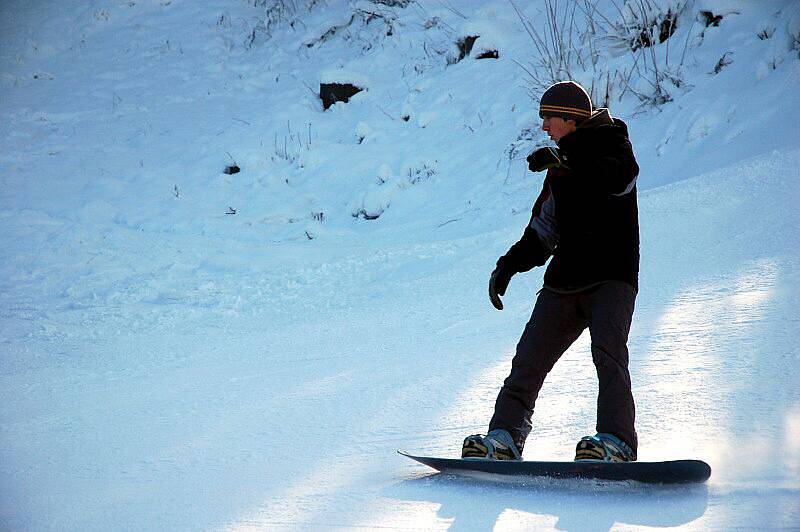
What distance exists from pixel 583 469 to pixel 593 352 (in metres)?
0.40

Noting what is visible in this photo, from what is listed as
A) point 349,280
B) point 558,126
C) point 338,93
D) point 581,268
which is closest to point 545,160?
point 558,126

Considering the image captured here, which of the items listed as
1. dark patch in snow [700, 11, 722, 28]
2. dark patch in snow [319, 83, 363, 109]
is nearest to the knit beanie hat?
dark patch in snow [700, 11, 722, 28]

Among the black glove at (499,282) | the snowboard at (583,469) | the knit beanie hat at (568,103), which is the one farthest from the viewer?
the black glove at (499,282)

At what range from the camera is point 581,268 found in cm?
295

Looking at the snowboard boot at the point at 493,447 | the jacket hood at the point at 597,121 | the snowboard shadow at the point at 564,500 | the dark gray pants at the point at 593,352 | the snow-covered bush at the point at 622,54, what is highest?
the snow-covered bush at the point at 622,54

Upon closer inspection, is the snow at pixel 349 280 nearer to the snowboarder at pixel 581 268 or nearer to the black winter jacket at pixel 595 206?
the snowboarder at pixel 581 268

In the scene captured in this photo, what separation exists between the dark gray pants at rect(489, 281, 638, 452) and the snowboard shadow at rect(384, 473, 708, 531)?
7.1 inches

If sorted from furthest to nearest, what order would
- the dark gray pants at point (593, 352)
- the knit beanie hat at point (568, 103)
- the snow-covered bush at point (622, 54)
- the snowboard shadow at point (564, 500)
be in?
1. the snow-covered bush at point (622, 54)
2. the knit beanie hat at point (568, 103)
3. the dark gray pants at point (593, 352)
4. the snowboard shadow at point (564, 500)

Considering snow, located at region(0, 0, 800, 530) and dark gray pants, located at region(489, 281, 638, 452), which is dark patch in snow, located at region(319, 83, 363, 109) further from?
dark gray pants, located at region(489, 281, 638, 452)

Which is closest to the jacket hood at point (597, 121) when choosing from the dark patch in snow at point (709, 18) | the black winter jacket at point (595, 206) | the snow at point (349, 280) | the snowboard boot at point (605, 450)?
the black winter jacket at point (595, 206)

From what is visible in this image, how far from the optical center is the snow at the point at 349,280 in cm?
302

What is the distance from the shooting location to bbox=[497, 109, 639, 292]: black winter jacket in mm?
2844

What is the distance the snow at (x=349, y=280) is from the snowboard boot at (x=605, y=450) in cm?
11

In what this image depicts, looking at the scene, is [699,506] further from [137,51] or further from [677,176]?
[137,51]
